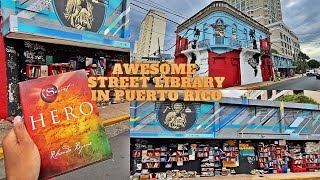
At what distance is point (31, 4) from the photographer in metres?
1.64

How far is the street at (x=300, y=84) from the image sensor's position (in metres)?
1.95

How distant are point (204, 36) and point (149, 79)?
0.43 m

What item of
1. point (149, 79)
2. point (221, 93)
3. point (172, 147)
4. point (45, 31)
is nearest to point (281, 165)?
point (172, 147)

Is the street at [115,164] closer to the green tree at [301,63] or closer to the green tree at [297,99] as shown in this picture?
the green tree at [301,63]

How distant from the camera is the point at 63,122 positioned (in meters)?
1.50

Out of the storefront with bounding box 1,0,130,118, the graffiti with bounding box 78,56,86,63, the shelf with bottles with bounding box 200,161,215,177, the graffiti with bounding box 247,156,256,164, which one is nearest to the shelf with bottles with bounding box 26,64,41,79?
the storefront with bounding box 1,0,130,118

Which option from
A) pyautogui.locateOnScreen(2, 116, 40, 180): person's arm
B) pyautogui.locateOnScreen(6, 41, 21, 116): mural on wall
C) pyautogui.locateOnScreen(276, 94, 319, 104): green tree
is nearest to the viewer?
pyautogui.locateOnScreen(2, 116, 40, 180): person's arm

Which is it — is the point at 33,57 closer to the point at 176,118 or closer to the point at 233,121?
the point at 176,118

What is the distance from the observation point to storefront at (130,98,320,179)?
2561 mm

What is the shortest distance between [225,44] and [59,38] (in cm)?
98

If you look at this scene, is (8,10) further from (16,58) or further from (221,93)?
(221,93)

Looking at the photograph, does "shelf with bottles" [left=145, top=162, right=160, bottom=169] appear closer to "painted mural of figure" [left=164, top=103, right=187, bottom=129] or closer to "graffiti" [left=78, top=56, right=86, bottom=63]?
"painted mural of figure" [left=164, top=103, right=187, bottom=129]

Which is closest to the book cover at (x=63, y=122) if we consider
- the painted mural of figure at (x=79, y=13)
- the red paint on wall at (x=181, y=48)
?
the painted mural of figure at (x=79, y=13)

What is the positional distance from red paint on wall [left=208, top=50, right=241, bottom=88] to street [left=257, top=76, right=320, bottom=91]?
1.00 ft
